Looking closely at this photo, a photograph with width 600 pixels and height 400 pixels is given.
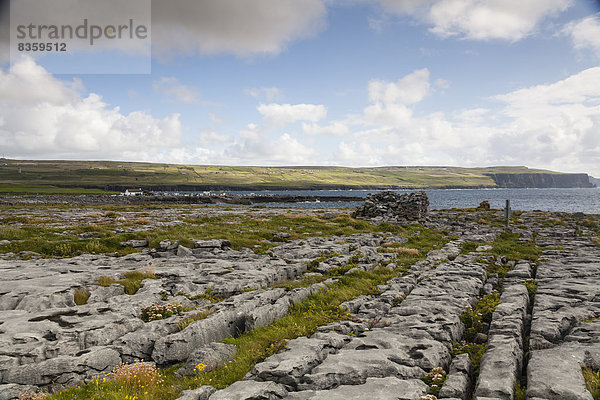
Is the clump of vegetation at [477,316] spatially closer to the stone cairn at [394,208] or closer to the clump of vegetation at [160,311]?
the clump of vegetation at [160,311]

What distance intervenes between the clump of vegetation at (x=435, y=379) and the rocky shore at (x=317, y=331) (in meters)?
0.09

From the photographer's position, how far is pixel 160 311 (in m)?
12.8

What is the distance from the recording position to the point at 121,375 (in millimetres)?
8328

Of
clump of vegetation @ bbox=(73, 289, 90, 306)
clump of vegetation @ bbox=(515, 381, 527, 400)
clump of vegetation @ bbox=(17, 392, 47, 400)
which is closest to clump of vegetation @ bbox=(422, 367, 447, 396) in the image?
clump of vegetation @ bbox=(515, 381, 527, 400)

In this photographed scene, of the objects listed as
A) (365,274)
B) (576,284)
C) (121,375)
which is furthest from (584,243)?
(121,375)

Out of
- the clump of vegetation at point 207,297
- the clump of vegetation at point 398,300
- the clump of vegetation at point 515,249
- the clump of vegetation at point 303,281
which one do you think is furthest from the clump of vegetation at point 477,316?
the clump of vegetation at point 515,249

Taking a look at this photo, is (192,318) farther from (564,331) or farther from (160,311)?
(564,331)

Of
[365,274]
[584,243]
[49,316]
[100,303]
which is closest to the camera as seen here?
[49,316]

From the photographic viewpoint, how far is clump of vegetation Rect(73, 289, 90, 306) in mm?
13539

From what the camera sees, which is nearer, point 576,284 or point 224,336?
point 224,336

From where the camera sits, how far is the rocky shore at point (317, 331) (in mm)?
7953

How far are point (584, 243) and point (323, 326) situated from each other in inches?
1152

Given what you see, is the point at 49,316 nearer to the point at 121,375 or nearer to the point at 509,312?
the point at 121,375

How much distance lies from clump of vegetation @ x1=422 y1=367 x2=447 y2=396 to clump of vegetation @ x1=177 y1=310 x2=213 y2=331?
7745 mm
